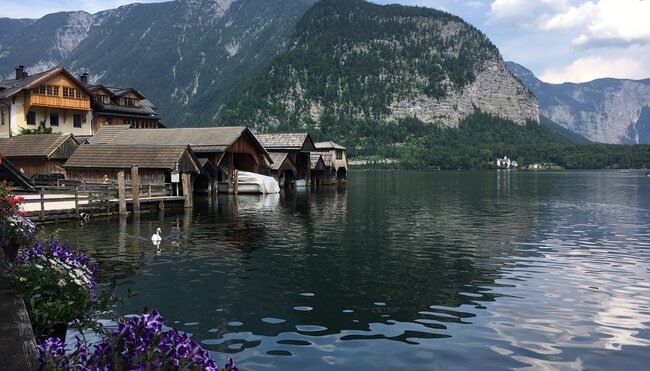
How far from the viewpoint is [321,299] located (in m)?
17.3

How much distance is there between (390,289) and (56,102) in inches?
2558

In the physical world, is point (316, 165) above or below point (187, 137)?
below

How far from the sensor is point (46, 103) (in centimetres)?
6988

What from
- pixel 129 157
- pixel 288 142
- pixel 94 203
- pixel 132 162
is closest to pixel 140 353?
pixel 94 203

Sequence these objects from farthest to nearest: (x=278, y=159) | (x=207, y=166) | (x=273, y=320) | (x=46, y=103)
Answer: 1. (x=278, y=159)
2. (x=46, y=103)
3. (x=207, y=166)
4. (x=273, y=320)

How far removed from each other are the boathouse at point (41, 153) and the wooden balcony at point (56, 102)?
9.21 m

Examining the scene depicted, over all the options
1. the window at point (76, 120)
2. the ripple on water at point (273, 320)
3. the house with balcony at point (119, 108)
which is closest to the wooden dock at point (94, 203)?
the ripple on water at point (273, 320)

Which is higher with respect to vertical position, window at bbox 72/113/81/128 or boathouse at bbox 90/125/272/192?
window at bbox 72/113/81/128

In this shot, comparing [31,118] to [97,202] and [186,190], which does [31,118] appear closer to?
[186,190]

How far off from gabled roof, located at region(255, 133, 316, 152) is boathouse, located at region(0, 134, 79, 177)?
2540 cm

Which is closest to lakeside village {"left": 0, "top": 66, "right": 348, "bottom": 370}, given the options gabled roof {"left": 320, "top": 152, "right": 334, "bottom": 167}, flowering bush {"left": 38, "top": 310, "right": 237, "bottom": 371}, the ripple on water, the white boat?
flowering bush {"left": 38, "top": 310, "right": 237, "bottom": 371}

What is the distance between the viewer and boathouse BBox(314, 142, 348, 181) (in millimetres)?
90125

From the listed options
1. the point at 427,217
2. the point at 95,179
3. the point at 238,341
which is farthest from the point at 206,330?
the point at 95,179

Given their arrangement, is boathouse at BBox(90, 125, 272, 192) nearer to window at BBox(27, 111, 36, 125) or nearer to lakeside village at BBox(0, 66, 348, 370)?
lakeside village at BBox(0, 66, 348, 370)
